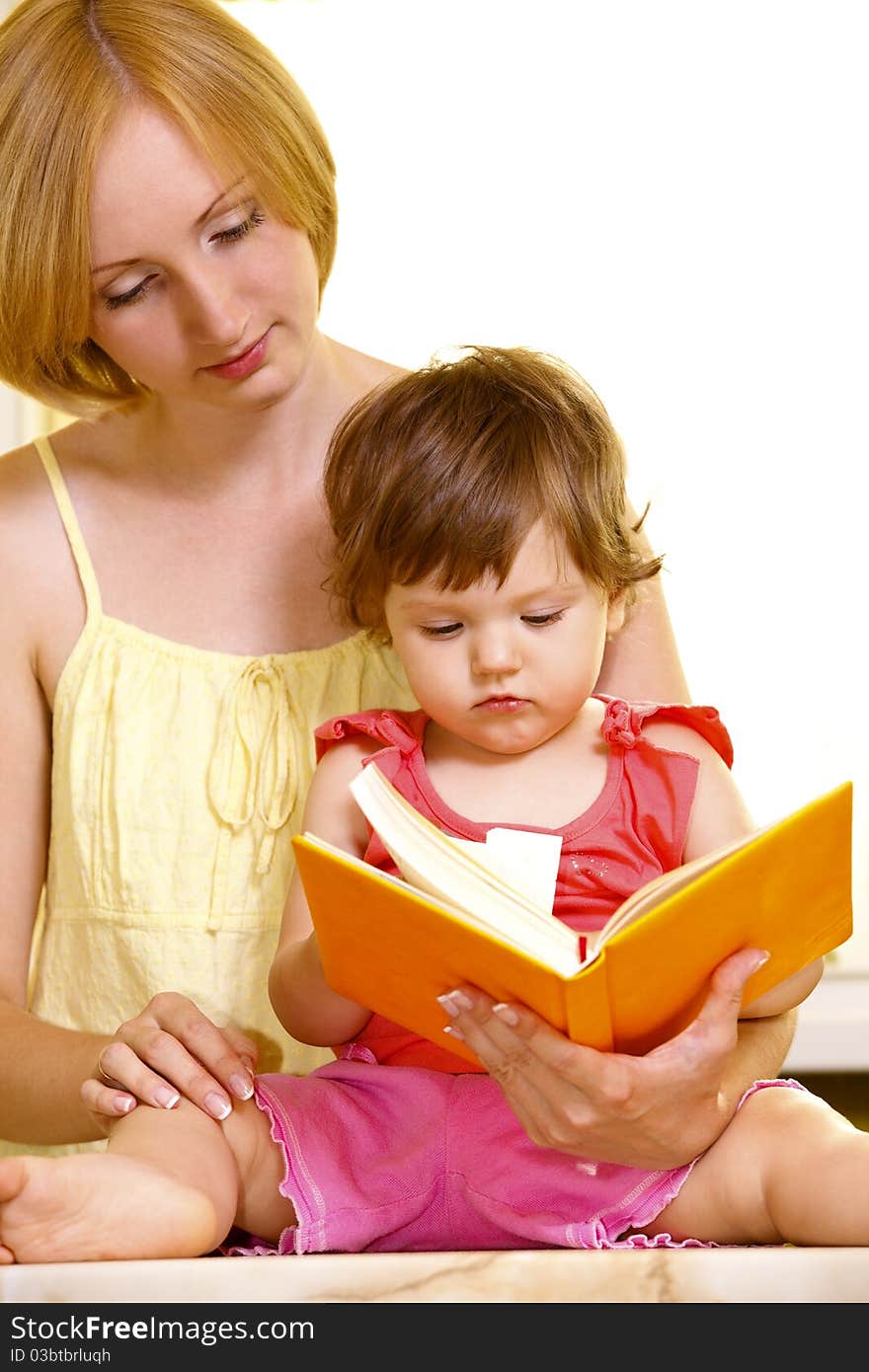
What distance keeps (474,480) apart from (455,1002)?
0.51 m

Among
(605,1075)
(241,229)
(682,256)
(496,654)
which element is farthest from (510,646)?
(682,256)

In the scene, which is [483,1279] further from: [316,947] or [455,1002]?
[316,947]

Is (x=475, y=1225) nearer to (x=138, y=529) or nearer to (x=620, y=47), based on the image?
(x=138, y=529)

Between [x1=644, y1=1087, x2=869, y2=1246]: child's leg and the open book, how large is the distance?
0.37ft

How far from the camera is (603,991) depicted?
102cm

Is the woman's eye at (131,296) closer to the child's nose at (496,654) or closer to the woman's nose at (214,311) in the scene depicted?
the woman's nose at (214,311)

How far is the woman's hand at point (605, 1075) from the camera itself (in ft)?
3.54

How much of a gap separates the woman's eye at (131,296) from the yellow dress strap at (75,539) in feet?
1.06

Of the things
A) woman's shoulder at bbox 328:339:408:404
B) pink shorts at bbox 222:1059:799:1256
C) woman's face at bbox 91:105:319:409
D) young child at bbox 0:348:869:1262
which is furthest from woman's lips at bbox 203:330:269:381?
pink shorts at bbox 222:1059:799:1256

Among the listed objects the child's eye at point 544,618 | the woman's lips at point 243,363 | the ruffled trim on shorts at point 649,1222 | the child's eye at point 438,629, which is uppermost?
the woman's lips at point 243,363

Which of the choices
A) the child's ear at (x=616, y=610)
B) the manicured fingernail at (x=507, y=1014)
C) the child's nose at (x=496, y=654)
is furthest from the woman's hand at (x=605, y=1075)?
the child's ear at (x=616, y=610)

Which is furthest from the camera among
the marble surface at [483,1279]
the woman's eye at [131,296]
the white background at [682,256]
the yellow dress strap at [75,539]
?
the white background at [682,256]

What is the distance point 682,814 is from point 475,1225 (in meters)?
0.40

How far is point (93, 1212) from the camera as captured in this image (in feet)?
3.47
